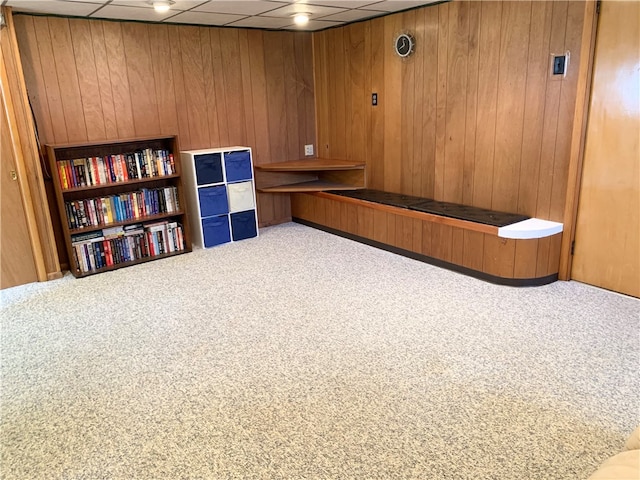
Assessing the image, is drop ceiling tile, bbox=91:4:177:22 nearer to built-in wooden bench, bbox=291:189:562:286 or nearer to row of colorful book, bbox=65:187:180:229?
row of colorful book, bbox=65:187:180:229

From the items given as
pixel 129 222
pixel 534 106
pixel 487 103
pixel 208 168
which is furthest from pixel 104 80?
pixel 534 106

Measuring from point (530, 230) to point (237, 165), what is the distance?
9.36 ft

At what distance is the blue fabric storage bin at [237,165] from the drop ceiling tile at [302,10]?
134 centimetres

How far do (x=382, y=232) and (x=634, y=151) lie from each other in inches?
83.0

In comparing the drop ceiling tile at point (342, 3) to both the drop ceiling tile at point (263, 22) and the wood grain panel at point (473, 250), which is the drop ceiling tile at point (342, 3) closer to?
the drop ceiling tile at point (263, 22)

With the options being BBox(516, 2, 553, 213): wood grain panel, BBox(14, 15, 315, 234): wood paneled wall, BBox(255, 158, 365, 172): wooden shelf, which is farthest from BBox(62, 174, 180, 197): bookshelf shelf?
BBox(516, 2, 553, 213): wood grain panel

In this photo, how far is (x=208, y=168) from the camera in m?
4.68

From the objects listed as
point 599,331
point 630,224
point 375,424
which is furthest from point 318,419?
point 630,224

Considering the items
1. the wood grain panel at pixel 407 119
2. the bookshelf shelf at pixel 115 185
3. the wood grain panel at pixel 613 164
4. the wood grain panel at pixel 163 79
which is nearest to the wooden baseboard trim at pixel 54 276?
the bookshelf shelf at pixel 115 185

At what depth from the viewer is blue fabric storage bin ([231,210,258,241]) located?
16.3ft

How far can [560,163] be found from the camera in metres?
3.49

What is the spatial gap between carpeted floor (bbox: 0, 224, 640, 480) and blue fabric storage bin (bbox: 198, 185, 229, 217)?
101 cm

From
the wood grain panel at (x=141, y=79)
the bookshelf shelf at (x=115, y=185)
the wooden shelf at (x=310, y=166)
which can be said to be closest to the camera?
the bookshelf shelf at (x=115, y=185)

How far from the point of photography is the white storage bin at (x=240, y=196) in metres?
4.88
